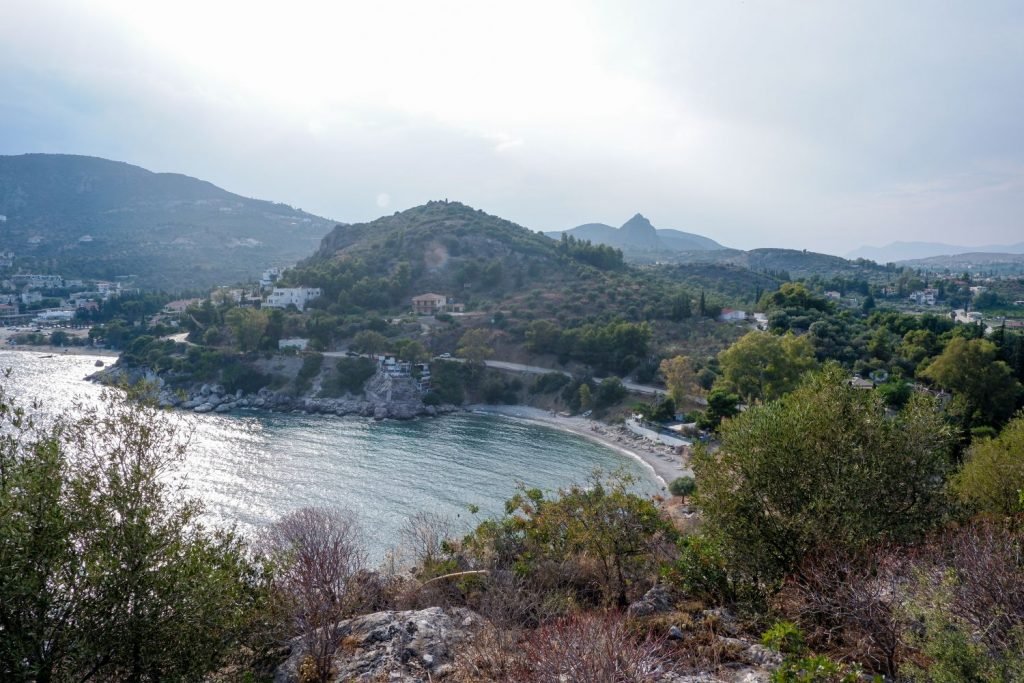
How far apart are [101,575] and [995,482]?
49.2 ft

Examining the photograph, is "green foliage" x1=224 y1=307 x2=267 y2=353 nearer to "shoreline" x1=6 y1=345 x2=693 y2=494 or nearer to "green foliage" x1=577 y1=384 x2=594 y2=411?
"shoreline" x1=6 y1=345 x2=693 y2=494

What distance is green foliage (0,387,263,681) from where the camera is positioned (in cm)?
600

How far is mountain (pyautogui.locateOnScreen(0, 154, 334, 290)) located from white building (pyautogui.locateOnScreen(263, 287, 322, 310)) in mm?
52421

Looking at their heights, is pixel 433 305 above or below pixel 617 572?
above

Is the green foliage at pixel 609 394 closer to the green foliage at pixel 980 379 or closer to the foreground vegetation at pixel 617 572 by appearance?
the green foliage at pixel 980 379

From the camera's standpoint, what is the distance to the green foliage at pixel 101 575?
6000mm

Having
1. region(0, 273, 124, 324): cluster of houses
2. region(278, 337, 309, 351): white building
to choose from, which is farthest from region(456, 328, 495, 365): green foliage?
region(0, 273, 124, 324): cluster of houses

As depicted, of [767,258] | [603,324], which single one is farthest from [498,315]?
[767,258]

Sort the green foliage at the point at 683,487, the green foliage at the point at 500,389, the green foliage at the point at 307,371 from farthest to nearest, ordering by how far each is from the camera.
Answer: the green foliage at the point at 500,389, the green foliage at the point at 307,371, the green foliage at the point at 683,487

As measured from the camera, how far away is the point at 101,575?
6.42m

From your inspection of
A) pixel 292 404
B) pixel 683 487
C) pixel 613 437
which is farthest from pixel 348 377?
pixel 683 487

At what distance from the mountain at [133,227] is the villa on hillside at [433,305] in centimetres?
6272

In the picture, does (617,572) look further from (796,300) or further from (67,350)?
(67,350)

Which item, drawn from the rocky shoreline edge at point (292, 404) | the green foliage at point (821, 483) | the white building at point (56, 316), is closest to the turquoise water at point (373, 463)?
the rocky shoreline edge at point (292, 404)
